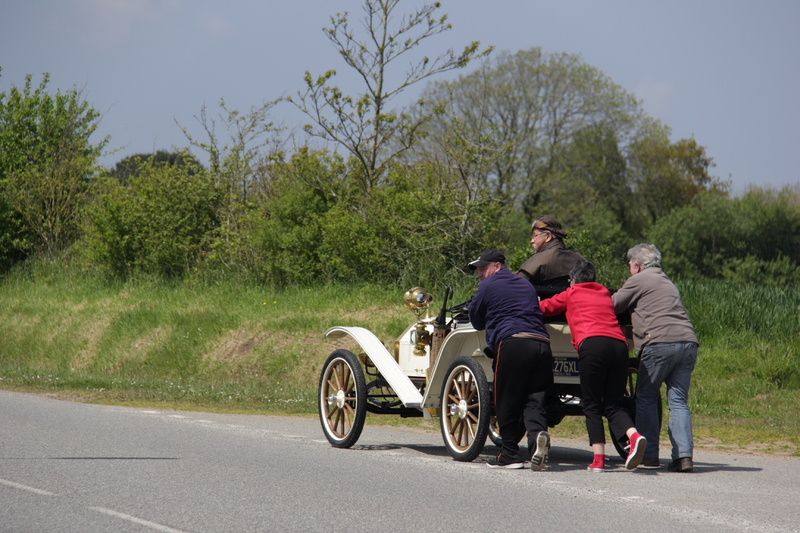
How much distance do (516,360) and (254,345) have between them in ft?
43.4

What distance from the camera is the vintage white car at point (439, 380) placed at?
7.60 m

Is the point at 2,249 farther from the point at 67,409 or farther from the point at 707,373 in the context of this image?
the point at 707,373

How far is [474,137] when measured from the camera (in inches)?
819

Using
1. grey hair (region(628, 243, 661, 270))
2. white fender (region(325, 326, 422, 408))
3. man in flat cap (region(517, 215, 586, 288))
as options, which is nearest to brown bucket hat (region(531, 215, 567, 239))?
man in flat cap (region(517, 215, 586, 288))

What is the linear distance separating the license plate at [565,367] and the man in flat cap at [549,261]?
2.28 feet

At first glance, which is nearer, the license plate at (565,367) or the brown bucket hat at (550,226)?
the license plate at (565,367)

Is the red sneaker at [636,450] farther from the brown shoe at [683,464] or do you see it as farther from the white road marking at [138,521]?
the white road marking at [138,521]

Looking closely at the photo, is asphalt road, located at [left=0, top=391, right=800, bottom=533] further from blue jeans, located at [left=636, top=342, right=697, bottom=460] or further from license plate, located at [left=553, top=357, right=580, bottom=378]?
license plate, located at [left=553, top=357, right=580, bottom=378]

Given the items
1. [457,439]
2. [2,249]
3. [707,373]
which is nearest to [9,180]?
[2,249]

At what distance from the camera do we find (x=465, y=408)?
757 cm

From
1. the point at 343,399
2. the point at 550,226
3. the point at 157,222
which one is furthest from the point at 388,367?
the point at 157,222

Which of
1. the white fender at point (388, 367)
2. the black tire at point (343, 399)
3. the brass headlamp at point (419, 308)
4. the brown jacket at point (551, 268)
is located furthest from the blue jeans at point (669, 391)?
the black tire at point (343, 399)

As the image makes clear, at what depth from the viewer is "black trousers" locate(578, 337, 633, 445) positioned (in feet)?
23.8

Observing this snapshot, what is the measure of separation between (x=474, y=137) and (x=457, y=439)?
13.8 metres
